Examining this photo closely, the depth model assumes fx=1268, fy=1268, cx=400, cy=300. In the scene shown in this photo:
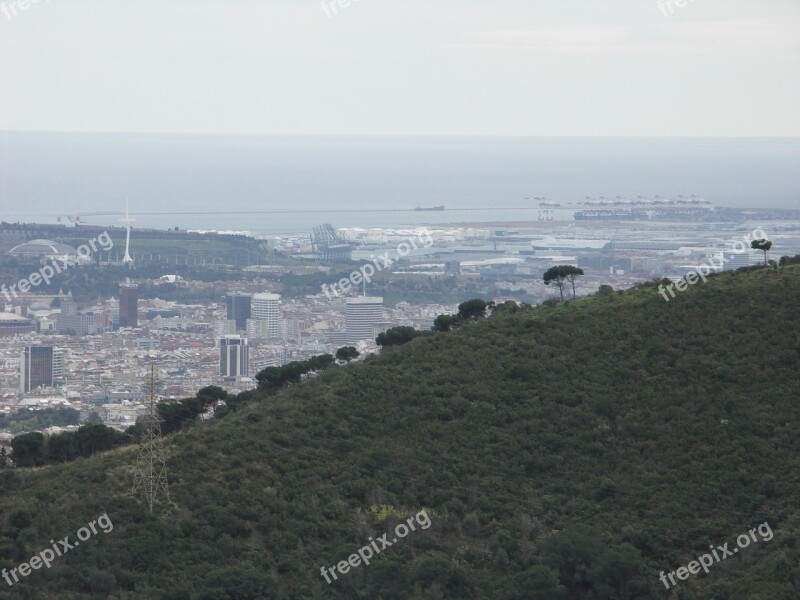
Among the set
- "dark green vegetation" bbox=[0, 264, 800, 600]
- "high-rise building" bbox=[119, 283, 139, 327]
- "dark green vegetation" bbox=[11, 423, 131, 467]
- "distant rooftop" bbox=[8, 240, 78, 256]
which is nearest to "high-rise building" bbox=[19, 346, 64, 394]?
"high-rise building" bbox=[119, 283, 139, 327]

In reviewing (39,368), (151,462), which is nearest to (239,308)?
(39,368)

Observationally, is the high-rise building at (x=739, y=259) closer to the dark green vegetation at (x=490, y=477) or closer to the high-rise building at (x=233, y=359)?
the high-rise building at (x=233, y=359)

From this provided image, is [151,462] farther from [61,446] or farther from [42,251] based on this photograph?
[42,251]

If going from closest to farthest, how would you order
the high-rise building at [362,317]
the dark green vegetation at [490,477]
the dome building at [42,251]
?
the dark green vegetation at [490,477] → the high-rise building at [362,317] → the dome building at [42,251]

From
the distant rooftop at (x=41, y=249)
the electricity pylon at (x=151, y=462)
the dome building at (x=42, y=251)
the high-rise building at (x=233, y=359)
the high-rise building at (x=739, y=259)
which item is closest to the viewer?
the electricity pylon at (x=151, y=462)

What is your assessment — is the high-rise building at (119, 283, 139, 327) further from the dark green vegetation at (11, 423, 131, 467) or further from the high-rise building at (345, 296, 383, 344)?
the dark green vegetation at (11, 423, 131, 467)

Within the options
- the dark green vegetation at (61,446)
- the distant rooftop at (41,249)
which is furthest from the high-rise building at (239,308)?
the dark green vegetation at (61,446)

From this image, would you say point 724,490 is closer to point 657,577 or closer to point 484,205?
point 657,577

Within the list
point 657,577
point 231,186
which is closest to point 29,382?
point 657,577
